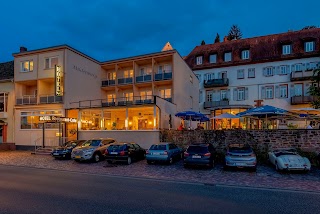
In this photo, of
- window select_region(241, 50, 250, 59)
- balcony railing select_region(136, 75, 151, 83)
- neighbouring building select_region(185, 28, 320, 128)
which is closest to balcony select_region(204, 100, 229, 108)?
neighbouring building select_region(185, 28, 320, 128)

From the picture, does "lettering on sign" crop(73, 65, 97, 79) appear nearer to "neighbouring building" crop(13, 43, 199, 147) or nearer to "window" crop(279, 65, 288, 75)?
"neighbouring building" crop(13, 43, 199, 147)

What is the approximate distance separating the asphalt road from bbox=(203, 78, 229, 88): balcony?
30.2 metres

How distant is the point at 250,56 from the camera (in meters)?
38.6

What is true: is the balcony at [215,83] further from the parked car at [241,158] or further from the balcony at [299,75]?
the parked car at [241,158]

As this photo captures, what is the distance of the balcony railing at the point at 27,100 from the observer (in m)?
27.8

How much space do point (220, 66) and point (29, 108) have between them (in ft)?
90.9

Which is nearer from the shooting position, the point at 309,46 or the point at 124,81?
the point at 124,81

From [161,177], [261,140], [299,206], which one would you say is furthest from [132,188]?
[261,140]

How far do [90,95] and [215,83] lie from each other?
64.3 ft

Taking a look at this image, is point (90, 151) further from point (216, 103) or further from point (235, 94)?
point (235, 94)

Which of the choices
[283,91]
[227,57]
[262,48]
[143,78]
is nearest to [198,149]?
[143,78]

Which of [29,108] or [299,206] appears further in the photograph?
[29,108]

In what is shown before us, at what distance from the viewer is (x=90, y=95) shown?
30.5 metres

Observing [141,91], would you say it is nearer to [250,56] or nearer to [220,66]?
[220,66]
